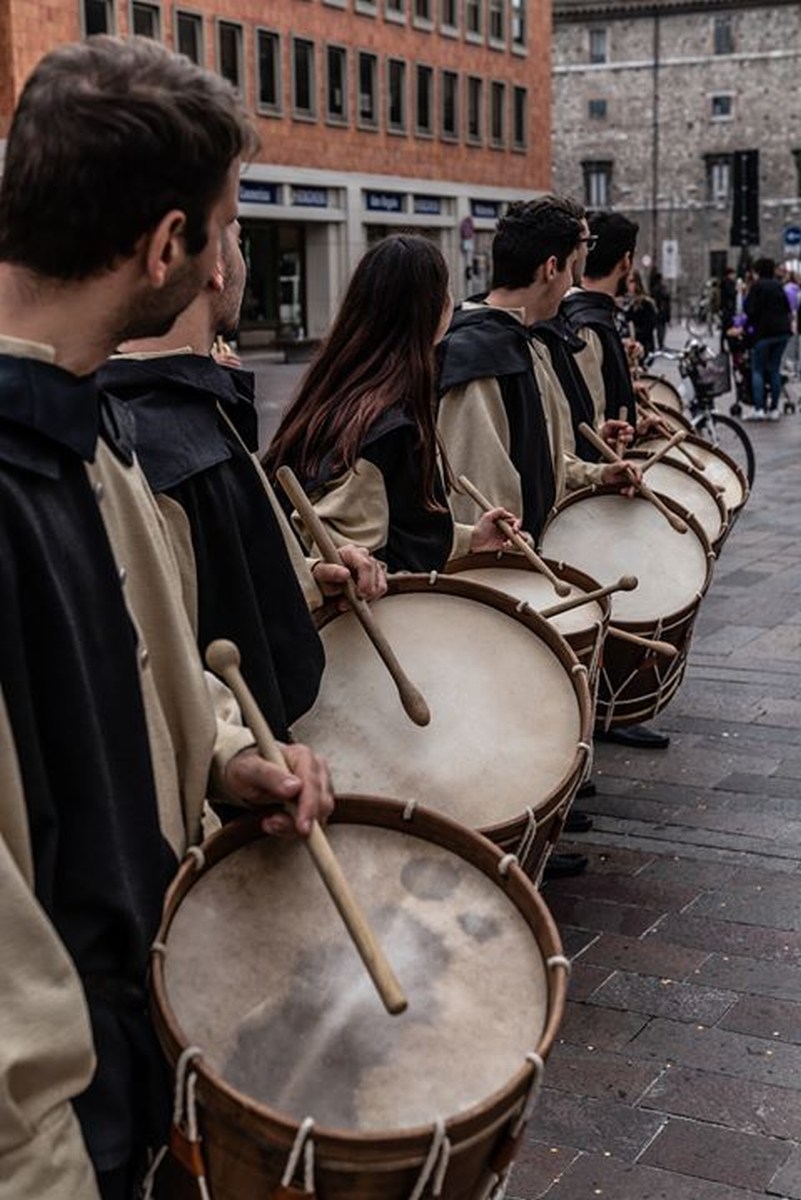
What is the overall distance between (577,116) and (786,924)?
7933 cm

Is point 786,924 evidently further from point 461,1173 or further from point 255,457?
point 461,1173

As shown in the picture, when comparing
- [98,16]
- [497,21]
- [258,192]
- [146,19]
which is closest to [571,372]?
[98,16]

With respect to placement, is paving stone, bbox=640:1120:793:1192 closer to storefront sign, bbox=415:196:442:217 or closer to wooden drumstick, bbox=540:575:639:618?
wooden drumstick, bbox=540:575:639:618

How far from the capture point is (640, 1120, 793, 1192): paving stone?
3.34 metres

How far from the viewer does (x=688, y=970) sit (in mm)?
4363

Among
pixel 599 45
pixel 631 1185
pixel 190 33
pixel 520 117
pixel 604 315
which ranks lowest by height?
pixel 631 1185

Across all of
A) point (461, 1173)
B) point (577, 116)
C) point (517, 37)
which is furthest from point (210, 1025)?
point (577, 116)

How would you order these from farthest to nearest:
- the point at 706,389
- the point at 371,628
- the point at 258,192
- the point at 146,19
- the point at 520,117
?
the point at 520,117, the point at 258,192, the point at 146,19, the point at 706,389, the point at 371,628

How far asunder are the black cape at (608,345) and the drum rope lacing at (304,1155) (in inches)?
223

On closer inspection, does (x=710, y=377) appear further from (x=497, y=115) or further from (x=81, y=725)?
(x=497, y=115)

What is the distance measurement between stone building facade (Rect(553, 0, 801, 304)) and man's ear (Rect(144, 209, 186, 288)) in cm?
7540

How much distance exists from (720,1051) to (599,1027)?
305 mm

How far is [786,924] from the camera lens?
15.3ft

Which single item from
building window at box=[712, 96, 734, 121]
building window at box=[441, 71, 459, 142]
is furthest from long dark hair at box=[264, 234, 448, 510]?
building window at box=[712, 96, 734, 121]
